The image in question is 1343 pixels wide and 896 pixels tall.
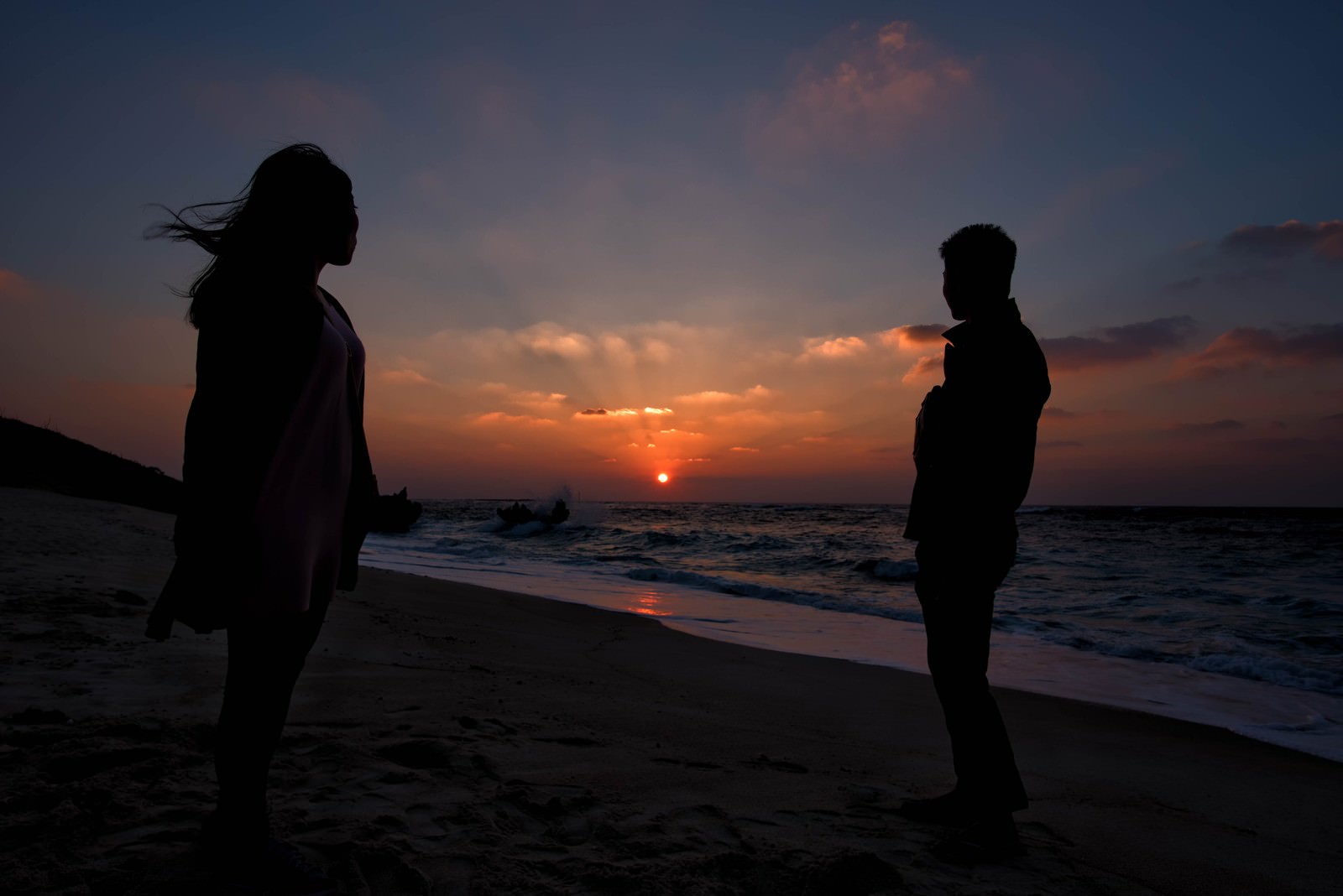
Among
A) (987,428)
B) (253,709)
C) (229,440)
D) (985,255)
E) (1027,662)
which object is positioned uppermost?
(985,255)

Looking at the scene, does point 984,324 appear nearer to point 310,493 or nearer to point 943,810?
point 943,810

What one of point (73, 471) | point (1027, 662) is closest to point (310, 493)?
point (1027, 662)

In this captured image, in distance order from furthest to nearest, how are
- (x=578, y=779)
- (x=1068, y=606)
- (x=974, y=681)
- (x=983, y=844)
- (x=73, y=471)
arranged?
1. (x=73, y=471)
2. (x=1068, y=606)
3. (x=578, y=779)
4. (x=974, y=681)
5. (x=983, y=844)

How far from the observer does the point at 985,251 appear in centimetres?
251

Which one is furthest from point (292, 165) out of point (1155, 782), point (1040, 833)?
point (1155, 782)

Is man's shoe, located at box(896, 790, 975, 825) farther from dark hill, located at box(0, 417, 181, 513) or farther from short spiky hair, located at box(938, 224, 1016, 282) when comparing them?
dark hill, located at box(0, 417, 181, 513)

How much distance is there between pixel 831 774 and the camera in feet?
10.5

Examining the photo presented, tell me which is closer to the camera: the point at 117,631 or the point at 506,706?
the point at 506,706

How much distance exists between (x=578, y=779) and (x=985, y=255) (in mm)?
2504

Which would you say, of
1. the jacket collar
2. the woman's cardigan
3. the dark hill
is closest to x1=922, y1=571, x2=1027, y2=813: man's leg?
the jacket collar

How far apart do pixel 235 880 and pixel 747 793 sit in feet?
5.83

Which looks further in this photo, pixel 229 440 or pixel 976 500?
pixel 976 500

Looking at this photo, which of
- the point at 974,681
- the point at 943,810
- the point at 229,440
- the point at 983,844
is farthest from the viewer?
the point at 943,810

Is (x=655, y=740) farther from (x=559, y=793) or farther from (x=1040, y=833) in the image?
(x=1040, y=833)
